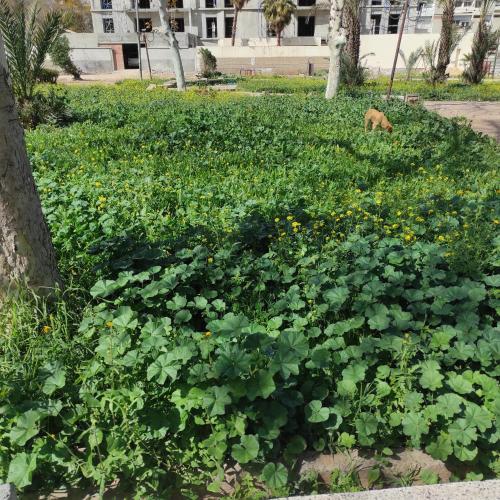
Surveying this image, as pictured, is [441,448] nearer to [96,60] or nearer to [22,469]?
[22,469]

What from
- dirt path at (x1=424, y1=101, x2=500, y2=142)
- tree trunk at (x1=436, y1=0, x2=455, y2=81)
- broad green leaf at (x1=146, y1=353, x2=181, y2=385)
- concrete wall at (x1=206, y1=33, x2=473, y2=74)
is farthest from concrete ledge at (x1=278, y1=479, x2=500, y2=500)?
concrete wall at (x1=206, y1=33, x2=473, y2=74)

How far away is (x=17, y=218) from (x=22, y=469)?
1.30m

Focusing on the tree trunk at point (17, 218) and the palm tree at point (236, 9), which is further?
the palm tree at point (236, 9)

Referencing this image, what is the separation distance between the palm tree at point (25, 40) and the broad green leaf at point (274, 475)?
9.85 meters

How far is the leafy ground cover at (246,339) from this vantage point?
196 cm

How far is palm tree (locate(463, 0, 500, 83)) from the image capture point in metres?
21.9

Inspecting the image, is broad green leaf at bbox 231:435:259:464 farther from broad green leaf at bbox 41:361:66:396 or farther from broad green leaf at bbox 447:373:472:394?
broad green leaf at bbox 447:373:472:394

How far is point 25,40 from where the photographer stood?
31.9ft

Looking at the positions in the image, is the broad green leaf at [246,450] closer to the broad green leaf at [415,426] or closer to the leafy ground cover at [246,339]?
the leafy ground cover at [246,339]

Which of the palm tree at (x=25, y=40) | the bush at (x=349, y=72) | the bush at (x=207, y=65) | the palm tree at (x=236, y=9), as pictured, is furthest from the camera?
the palm tree at (x=236, y=9)

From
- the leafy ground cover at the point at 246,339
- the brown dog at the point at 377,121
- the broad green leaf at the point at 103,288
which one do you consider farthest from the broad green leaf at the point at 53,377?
the brown dog at the point at 377,121

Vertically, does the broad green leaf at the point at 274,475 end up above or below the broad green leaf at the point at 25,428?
below

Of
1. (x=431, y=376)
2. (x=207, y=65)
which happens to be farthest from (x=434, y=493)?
(x=207, y=65)

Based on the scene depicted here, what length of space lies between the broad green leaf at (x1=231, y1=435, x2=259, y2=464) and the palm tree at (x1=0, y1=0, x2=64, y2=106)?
9727mm
